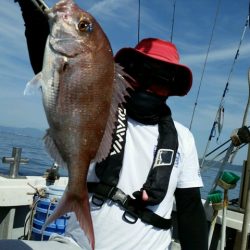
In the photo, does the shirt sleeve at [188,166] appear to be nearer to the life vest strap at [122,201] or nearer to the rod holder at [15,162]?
the life vest strap at [122,201]

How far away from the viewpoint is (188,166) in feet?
9.39

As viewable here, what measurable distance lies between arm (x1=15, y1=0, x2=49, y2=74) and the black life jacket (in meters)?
0.68

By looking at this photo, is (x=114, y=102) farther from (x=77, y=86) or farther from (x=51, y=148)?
(x=51, y=148)

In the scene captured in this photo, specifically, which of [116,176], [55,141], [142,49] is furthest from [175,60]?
[55,141]

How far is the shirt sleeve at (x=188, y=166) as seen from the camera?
112 inches

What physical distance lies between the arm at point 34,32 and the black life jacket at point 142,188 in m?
0.68

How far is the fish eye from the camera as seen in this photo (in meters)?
1.81

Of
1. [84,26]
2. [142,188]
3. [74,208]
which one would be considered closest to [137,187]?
[142,188]

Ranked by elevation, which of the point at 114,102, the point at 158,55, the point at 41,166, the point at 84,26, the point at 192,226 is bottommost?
the point at 41,166

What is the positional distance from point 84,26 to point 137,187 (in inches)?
47.8

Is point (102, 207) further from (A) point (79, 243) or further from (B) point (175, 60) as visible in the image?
(B) point (175, 60)

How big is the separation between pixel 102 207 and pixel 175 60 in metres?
1.09

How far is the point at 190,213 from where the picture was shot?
2955mm

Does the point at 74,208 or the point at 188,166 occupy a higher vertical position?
the point at 188,166
